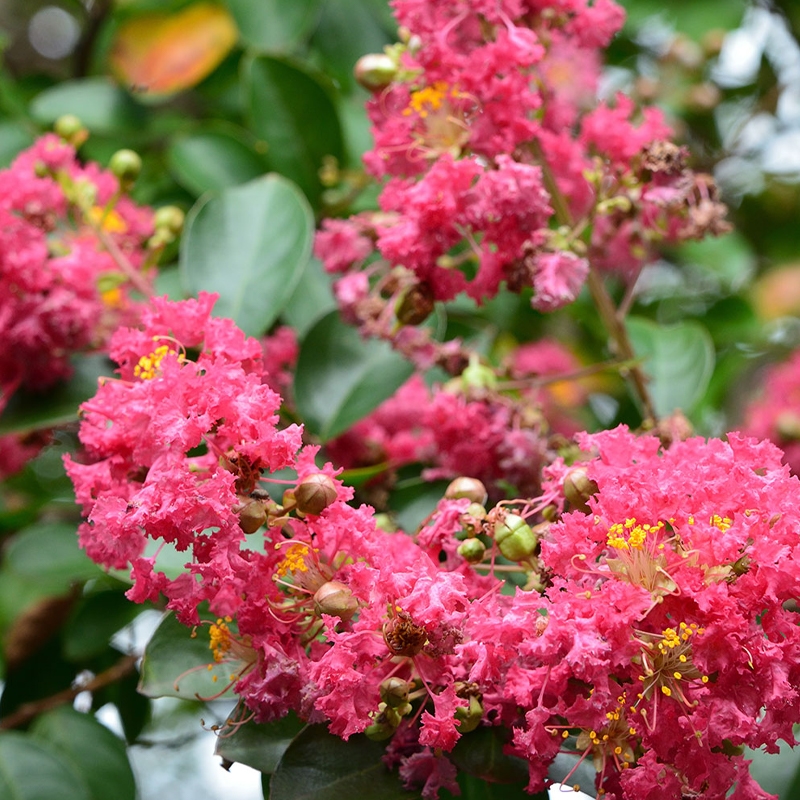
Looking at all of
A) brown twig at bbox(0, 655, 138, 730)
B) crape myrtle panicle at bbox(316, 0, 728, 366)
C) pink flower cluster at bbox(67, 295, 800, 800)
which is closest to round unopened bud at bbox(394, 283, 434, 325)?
crape myrtle panicle at bbox(316, 0, 728, 366)

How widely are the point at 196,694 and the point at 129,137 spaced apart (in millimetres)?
1462

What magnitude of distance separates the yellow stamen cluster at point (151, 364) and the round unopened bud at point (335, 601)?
302mm

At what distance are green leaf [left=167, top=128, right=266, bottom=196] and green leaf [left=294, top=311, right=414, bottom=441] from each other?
0.46 m

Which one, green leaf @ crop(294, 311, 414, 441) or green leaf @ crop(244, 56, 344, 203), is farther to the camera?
green leaf @ crop(244, 56, 344, 203)

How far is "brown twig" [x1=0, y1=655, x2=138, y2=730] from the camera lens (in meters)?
1.77

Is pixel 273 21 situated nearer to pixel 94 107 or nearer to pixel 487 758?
pixel 94 107

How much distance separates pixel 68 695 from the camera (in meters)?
1.78

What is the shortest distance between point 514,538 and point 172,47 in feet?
5.79

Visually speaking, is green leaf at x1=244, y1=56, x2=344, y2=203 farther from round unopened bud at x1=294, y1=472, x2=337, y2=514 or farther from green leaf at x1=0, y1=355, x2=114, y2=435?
round unopened bud at x1=294, y1=472, x2=337, y2=514

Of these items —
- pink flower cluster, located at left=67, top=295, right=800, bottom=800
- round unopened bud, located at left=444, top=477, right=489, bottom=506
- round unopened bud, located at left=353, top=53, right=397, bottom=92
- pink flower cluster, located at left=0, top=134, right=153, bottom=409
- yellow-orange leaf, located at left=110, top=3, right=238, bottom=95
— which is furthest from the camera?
yellow-orange leaf, located at left=110, top=3, right=238, bottom=95

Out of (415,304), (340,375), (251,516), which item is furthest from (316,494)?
(340,375)

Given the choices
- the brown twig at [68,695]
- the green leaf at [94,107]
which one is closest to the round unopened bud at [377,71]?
the green leaf at [94,107]

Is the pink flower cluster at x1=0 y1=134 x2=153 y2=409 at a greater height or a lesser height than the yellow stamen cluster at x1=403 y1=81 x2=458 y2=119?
lesser

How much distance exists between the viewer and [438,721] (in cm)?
91
